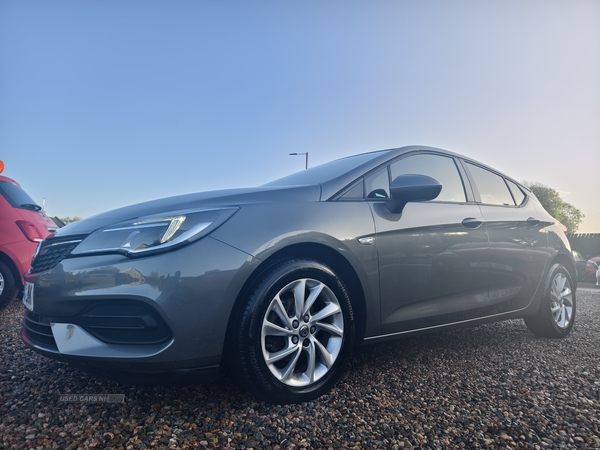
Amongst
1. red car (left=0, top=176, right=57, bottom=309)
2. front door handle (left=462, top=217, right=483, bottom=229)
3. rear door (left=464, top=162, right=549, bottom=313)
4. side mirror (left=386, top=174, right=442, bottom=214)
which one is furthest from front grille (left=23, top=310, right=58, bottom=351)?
red car (left=0, top=176, right=57, bottom=309)

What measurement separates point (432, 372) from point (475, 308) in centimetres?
65

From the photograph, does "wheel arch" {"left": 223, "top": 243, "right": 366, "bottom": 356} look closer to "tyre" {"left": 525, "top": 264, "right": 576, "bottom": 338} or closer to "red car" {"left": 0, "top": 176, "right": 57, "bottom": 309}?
"tyre" {"left": 525, "top": 264, "right": 576, "bottom": 338}

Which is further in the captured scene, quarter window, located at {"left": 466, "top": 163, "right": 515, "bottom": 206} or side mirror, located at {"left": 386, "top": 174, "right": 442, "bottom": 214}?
quarter window, located at {"left": 466, "top": 163, "right": 515, "bottom": 206}

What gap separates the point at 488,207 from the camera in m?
3.39

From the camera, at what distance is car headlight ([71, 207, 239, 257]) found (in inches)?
76.9

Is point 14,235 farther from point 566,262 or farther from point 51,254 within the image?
point 566,262

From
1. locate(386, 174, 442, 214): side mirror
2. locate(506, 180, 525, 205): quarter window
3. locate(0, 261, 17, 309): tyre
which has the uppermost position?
locate(386, 174, 442, 214): side mirror

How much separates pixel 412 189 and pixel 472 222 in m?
0.85

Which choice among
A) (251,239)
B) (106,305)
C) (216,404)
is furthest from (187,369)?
(251,239)

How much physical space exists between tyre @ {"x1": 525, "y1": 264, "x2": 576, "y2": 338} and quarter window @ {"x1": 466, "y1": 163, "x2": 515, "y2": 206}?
84cm

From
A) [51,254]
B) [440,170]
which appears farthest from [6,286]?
[440,170]

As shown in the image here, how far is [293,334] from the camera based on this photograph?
212 centimetres

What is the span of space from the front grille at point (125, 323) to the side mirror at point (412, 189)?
1.54 m

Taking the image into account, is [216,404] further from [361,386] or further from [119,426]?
[361,386]
